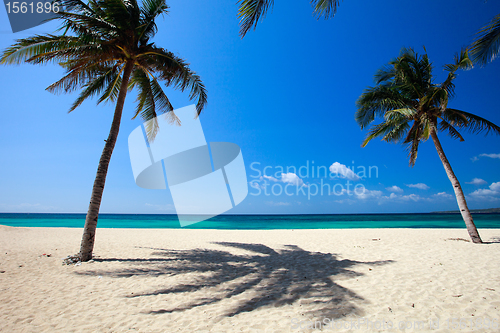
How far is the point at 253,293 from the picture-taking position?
14.4 ft

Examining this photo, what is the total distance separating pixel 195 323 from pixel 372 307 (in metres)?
2.88

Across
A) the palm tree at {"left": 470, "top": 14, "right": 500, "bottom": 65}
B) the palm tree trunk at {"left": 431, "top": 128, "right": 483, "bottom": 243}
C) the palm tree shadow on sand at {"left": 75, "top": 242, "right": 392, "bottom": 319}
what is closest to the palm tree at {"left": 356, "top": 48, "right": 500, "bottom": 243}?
the palm tree trunk at {"left": 431, "top": 128, "right": 483, "bottom": 243}

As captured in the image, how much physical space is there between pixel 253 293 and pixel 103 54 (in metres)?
7.65

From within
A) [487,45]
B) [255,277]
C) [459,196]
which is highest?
[487,45]

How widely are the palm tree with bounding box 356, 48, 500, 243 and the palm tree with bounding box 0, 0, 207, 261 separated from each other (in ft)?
27.6

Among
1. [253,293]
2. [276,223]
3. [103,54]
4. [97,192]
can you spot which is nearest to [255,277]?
[253,293]

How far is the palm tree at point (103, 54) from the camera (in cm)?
620

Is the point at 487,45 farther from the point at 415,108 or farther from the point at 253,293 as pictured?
the point at 253,293

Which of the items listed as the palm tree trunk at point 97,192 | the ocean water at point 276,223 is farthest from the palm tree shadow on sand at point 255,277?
the ocean water at point 276,223

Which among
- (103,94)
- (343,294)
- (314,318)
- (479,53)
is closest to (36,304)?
(314,318)

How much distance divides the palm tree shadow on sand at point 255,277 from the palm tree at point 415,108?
20.3 feet

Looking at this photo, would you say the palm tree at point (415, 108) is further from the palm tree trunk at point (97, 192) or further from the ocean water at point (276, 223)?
the ocean water at point (276, 223)

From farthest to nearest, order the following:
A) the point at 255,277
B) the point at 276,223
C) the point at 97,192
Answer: the point at 276,223, the point at 97,192, the point at 255,277

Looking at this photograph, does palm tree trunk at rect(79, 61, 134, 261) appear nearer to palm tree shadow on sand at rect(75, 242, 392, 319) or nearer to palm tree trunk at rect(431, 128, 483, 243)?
palm tree shadow on sand at rect(75, 242, 392, 319)
